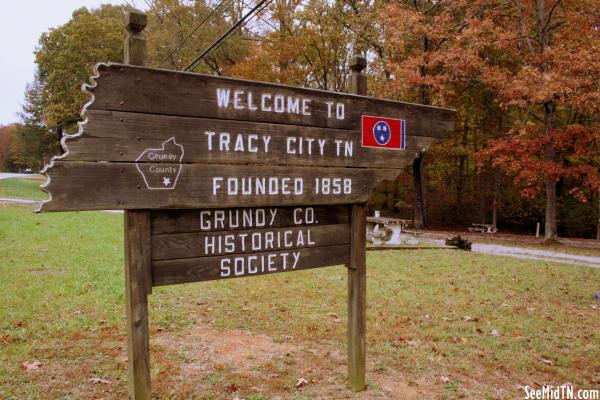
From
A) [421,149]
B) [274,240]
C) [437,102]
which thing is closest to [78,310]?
[274,240]

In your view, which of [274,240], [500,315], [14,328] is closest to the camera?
[274,240]

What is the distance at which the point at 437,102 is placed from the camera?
18.1m

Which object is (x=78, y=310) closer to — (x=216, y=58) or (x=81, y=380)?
(x=81, y=380)

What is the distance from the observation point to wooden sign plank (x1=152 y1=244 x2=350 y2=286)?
3.07 metres

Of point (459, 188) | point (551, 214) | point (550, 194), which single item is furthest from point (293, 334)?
point (459, 188)

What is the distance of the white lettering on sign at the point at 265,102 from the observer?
126 inches

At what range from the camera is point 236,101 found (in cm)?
325

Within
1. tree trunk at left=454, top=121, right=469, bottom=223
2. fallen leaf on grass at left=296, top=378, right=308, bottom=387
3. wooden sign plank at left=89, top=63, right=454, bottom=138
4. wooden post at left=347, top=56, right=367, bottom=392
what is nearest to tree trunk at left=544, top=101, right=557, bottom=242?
tree trunk at left=454, top=121, right=469, bottom=223

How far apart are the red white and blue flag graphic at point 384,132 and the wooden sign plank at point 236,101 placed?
0.06m

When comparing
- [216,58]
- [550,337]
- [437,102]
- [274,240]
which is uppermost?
[216,58]

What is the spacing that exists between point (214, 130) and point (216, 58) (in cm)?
2511

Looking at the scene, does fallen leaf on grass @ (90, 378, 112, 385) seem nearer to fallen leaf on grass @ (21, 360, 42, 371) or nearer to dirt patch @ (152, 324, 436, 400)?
dirt patch @ (152, 324, 436, 400)

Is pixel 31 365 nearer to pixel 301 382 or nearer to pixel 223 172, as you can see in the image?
pixel 301 382

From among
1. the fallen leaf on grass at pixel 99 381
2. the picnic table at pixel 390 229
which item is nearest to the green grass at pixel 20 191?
the picnic table at pixel 390 229
